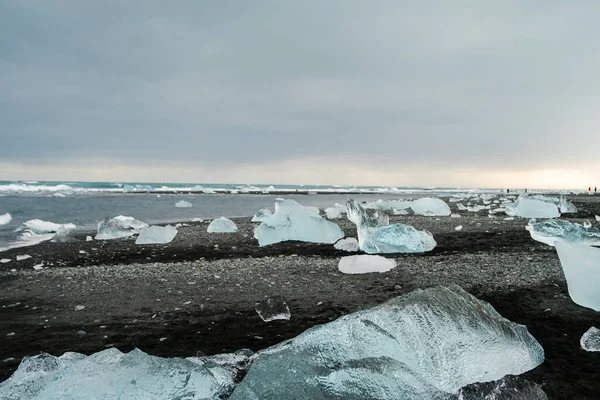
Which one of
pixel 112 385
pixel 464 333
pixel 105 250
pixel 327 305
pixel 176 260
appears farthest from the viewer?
pixel 105 250

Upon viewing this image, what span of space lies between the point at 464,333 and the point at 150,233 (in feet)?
20.1

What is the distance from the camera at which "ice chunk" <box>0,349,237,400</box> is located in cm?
155

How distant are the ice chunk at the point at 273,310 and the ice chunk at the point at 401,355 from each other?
1.02m

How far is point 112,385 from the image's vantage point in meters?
1.57

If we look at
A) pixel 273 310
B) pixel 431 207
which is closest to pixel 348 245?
pixel 273 310

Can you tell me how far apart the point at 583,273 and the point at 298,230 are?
431 cm

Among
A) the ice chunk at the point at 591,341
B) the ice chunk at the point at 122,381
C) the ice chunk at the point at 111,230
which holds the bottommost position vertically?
the ice chunk at the point at 111,230

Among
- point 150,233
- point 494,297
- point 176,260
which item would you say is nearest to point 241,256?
point 176,260

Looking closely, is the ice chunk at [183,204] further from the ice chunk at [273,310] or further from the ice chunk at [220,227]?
the ice chunk at [273,310]

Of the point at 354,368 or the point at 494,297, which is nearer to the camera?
the point at 354,368

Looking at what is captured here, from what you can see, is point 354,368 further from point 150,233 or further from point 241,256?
point 150,233

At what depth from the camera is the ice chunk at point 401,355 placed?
1535 mm

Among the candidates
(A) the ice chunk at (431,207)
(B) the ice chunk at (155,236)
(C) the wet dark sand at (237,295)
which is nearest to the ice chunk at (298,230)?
(C) the wet dark sand at (237,295)

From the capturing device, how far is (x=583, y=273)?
294 centimetres
